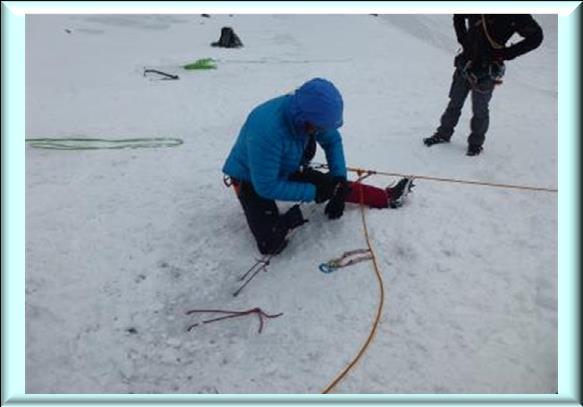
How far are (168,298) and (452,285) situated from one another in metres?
1.86

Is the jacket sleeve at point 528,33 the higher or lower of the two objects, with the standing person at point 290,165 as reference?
higher

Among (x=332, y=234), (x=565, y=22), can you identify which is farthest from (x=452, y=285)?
(x=565, y=22)

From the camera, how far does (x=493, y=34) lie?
4488mm

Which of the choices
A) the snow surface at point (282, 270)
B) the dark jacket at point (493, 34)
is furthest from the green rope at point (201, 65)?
the dark jacket at point (493, 34)

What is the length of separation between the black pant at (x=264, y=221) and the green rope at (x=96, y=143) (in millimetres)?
2079

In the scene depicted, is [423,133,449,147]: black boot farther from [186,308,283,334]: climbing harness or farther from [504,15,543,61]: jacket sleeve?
[186,308,283,334]: climbing harness

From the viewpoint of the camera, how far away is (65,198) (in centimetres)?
448

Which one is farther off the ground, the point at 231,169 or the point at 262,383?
the point at 231,169

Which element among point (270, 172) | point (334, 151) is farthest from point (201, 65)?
point (270, 172)

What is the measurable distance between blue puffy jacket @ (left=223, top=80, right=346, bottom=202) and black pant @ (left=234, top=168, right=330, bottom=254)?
147mm

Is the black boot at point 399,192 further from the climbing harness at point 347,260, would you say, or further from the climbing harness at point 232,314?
the climbing harness at point 232,314

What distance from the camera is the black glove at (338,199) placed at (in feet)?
12.5

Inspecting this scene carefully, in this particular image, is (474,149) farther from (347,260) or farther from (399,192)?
(347,260)

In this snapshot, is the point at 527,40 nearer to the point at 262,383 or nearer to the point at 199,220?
the point at 199,220
